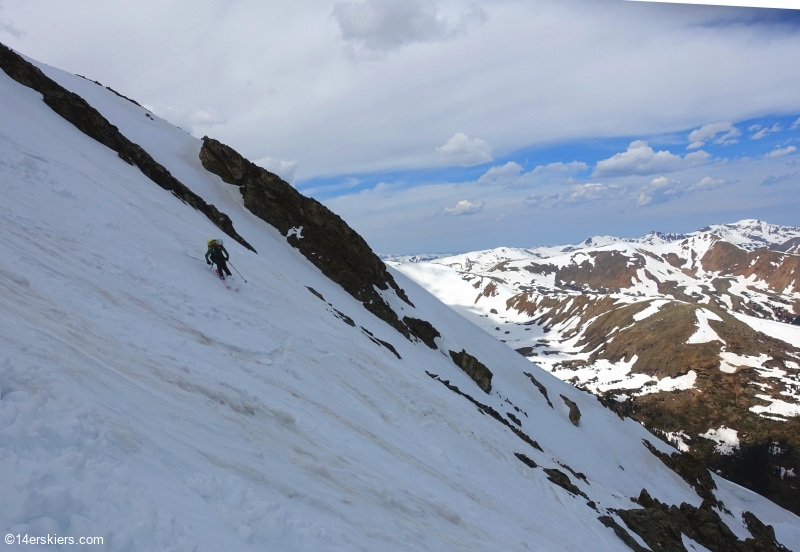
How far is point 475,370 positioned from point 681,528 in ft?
62.7

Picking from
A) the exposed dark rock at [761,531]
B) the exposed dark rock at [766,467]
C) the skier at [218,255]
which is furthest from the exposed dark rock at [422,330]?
→ the exposed dark rock at [766,467]

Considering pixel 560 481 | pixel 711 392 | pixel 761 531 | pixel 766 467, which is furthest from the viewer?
pixel 711 392

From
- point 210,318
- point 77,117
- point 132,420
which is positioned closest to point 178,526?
point 132,420

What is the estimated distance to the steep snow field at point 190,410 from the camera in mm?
5164

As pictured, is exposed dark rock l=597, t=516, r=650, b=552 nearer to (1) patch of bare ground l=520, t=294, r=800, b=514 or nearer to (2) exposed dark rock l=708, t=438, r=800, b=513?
(1) patch of bare ground l=520, t=294, r=800, b=514

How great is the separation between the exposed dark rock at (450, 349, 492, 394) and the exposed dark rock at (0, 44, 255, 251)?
2454 cm

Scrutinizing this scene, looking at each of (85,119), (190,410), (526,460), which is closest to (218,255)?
(190,410)

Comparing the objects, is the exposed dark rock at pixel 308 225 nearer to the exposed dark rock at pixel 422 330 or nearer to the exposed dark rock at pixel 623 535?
the exposed dark rock at pixel 422 330

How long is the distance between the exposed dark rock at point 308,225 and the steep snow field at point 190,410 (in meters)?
15.2

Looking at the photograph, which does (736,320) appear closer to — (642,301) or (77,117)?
(642,301)

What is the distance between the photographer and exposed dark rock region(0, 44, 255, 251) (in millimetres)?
28016

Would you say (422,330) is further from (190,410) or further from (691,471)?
(691,471)

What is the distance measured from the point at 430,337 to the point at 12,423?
40498 millimetres

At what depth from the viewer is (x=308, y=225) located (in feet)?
148
